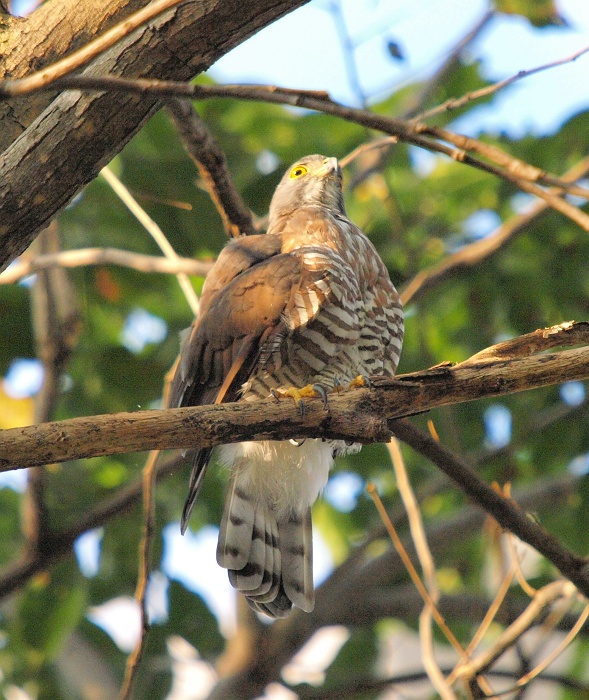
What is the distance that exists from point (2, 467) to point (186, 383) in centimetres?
135

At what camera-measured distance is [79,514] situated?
5.20 m

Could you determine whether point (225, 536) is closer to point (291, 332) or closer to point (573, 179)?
point (291, 332)

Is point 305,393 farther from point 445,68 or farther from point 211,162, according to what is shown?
point 445,68

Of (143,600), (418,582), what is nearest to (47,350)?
(143,600)

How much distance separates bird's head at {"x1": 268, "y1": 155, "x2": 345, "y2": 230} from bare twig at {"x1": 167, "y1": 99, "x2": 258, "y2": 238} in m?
0.42

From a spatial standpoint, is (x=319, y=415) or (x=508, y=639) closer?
(x=319, y=415)

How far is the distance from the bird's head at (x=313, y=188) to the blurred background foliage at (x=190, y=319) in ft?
0.97

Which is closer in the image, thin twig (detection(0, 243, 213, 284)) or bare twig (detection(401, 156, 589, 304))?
thin twig (detection(0, 243, 213, 284))

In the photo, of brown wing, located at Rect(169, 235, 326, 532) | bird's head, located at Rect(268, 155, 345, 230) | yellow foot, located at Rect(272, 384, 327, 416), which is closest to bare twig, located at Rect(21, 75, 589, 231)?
yellow foot, located at Rect(272, 384, 327, 416)

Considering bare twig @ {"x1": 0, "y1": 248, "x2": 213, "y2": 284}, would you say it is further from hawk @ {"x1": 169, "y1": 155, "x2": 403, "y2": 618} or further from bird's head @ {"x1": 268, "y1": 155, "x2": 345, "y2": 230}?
bird's head @ {"x1": 268, "y1": 155, "x2": 345, "y2": 230}

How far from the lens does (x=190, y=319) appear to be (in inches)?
211

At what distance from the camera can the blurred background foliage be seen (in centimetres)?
472

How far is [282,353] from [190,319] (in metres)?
2.19

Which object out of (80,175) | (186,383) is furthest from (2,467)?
(186,383)
